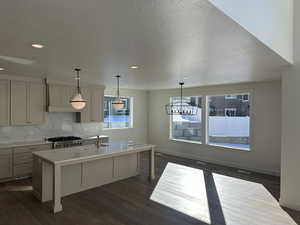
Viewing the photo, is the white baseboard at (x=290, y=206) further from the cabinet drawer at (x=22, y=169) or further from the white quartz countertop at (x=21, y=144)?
the cabinet drawer at (x=22, y=169)

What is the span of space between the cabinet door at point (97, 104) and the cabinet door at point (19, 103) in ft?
6.13

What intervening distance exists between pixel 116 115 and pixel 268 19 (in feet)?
19.5

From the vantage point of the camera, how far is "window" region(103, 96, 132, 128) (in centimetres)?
746

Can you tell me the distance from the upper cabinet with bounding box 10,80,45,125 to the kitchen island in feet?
5.63

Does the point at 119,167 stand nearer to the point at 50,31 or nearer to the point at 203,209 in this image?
the point at 203,209

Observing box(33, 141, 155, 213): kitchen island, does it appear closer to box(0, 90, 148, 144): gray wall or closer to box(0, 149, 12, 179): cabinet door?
box(0, 149, 12, 179): cabinet door

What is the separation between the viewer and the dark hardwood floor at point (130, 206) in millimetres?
3125

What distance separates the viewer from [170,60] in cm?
321

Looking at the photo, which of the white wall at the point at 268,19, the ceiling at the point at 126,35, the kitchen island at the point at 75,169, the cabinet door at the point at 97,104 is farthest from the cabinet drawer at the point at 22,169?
the white wall at the point at 268,19

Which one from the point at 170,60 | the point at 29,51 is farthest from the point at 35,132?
the point at 170,60

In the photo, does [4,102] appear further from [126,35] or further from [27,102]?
[126,35]

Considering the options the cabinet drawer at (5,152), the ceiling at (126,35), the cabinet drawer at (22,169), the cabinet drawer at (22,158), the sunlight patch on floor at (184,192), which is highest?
the ceiling at (126,35)

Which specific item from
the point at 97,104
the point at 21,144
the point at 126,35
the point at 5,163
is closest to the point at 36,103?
the point at 21,144

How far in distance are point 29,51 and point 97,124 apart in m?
4.43
